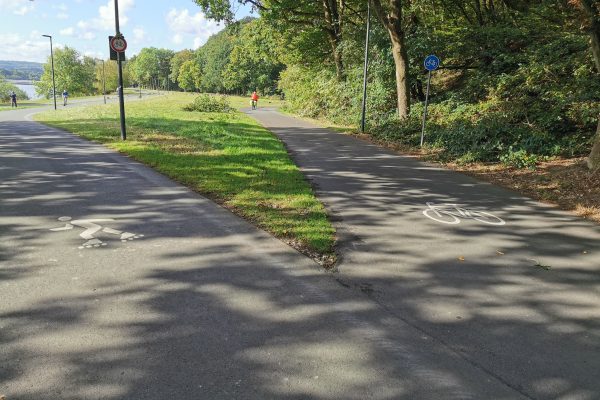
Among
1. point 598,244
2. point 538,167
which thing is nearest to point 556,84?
point 538,167

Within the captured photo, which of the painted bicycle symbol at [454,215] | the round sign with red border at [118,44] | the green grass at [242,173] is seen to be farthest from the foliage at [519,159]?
the round sign with red border at [118,44]

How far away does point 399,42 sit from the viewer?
56.6 feet

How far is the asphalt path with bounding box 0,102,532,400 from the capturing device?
2977 mm

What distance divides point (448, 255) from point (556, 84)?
38.3 ft

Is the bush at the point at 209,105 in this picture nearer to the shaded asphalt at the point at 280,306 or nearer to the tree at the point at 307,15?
the tree at the point at 307,15

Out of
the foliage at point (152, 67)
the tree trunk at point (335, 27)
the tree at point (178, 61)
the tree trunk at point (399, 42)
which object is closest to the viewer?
the tree trunk at point (399, 42)

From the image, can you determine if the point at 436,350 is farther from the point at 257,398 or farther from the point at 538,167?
the point at 538,167

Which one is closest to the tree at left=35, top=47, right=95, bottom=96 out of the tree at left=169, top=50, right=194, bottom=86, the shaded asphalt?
the tree at left=169, top=50, right=194, bottom=86

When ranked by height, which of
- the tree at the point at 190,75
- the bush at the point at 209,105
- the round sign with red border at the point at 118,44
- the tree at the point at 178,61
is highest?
the tree at the point at 178,61

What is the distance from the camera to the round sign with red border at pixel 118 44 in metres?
13.5

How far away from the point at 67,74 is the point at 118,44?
86268 mm

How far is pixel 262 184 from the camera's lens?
8719 millimetres

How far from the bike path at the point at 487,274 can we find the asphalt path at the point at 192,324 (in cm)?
16

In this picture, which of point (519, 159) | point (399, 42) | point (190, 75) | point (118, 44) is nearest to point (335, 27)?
point (399, 42)
